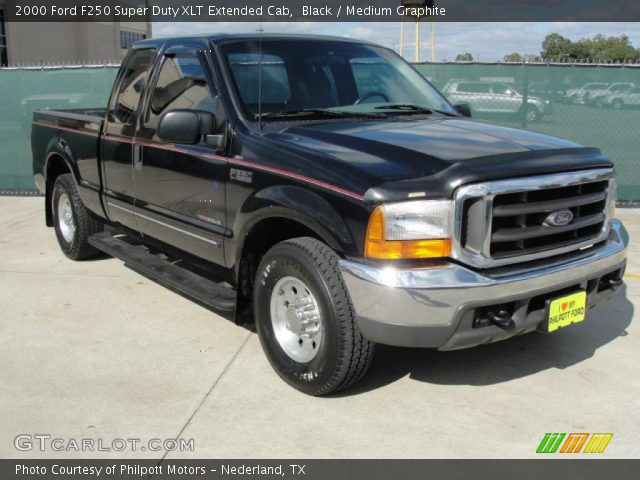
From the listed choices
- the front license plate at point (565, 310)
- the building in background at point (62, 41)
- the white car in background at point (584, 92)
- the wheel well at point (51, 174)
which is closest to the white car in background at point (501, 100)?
the white car in background at point (584, 92)

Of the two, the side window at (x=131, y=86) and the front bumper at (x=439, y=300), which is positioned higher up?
the side window at (x=131, y=86)

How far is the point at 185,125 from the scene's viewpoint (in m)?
4.12

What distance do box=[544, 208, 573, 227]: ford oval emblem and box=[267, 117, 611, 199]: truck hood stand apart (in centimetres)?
23

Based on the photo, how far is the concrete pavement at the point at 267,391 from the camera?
3.38 meters

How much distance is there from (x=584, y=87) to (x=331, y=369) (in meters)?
7.26

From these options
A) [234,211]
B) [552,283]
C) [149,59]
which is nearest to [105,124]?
[149,59]

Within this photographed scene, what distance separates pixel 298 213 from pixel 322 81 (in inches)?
54.5

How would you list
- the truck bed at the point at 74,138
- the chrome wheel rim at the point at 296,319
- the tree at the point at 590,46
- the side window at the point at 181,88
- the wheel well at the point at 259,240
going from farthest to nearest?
the tree at the point at 590,46, the truck bed at the point at 74,138, the side window at the point at 181,88, the wheel well at the point at 259,240, the chrome wheel rim at the point at 296,319

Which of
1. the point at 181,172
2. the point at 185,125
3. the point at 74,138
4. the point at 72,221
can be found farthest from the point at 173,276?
the point at 72,221

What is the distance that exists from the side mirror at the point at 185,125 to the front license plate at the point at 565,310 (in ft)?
7.37

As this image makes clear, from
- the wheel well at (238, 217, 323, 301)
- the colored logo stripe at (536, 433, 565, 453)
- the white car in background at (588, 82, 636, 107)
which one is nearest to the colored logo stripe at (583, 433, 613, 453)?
the colored logo stripe at (536, 433, 565, 453)
